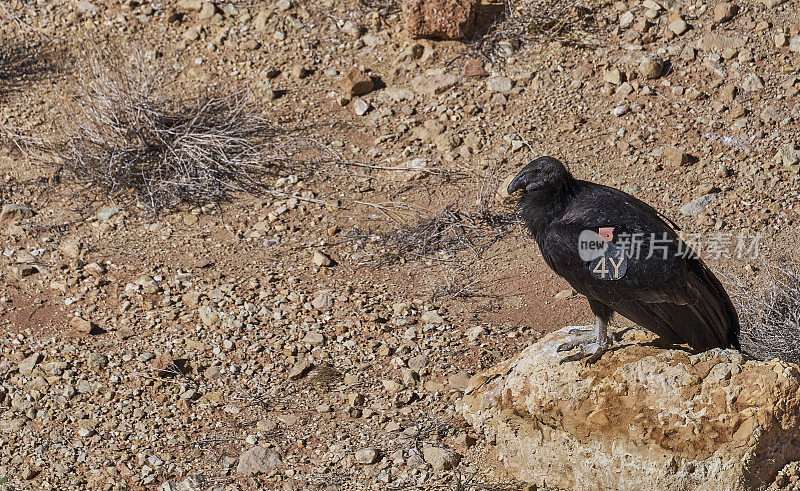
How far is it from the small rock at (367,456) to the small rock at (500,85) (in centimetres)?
463

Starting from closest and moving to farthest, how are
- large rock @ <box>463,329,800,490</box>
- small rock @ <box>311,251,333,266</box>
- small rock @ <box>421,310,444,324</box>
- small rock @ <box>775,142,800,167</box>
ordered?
1. large rock @ <box>463,329,800,490</box>
2. small rock @ <box>421,310,444,324</box>
3. small rock @ <box>311,251,333,266</box>
4. small rock @ <box>775,142,800,167</box>

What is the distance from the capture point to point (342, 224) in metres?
7.89

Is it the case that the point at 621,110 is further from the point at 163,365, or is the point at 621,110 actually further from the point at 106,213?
the point at 163,365

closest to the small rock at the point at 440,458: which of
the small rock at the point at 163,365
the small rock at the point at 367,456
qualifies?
the small rock at the point at 367,456

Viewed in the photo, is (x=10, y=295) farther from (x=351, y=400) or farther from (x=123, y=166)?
(x=351, y=400)

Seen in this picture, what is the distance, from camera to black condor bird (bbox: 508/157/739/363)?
468 cm

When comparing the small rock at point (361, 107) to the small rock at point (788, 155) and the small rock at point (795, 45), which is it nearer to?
the small rock at point (788, 155)

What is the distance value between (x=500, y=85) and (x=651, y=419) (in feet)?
16.6

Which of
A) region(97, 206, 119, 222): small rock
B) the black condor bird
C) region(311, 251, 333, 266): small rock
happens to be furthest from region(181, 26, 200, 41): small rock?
the black condor bird

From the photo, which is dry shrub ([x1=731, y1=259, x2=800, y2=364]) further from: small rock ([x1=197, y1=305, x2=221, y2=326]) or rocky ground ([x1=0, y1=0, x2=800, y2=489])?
small rock ([x1=197, y1=305, x2=221, y2=326])

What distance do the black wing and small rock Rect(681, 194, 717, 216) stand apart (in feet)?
9.31

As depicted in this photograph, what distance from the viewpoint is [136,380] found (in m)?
6.21

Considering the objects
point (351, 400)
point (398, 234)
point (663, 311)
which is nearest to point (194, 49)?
point (398, 234)

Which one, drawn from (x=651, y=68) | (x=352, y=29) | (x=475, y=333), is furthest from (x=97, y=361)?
(x=651, y=68)
